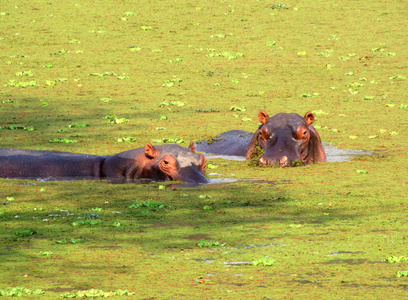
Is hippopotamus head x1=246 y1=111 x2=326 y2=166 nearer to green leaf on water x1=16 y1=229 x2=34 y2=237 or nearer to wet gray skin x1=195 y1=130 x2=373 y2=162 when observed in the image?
wet gray skin x1=195 y1=130 x2=373 y2=162

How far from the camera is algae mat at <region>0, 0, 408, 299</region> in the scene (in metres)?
5.96

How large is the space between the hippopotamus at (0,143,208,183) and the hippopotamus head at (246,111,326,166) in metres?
1.51

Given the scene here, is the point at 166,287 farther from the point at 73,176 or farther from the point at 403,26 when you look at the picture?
the point at 403,26

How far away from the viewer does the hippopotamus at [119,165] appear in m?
10.3

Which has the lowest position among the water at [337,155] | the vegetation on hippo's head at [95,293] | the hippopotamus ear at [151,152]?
the vegetation on hippo's head at [95,293]

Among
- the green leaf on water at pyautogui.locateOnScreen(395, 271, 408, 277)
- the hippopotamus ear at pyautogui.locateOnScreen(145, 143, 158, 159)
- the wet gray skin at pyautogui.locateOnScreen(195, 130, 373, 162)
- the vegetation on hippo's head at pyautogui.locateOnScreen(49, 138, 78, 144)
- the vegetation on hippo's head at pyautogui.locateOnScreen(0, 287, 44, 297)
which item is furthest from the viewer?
the vegetation on hippo's head at pyautogui.locateOnScreen(49, 138, 78, 144)

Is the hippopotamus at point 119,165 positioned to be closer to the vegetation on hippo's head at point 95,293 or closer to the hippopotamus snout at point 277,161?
the hippopotamus snout at point 277,161

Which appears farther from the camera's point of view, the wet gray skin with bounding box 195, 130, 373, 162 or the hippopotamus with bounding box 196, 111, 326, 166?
the wet gray skin with bounding box 195, 130, 373, 162

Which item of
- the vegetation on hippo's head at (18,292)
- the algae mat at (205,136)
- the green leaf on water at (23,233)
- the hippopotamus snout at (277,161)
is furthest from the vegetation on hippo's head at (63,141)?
the vegetation on hippo's head at (18,292)

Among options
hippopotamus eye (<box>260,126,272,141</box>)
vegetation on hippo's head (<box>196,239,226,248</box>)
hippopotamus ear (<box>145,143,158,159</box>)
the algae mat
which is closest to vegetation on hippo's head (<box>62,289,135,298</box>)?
the algae mat

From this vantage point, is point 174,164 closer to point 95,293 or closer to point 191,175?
point 191,175

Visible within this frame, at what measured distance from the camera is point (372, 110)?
17.6m

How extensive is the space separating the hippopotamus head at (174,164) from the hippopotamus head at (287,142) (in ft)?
4.87

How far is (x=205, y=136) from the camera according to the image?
14.6 m
